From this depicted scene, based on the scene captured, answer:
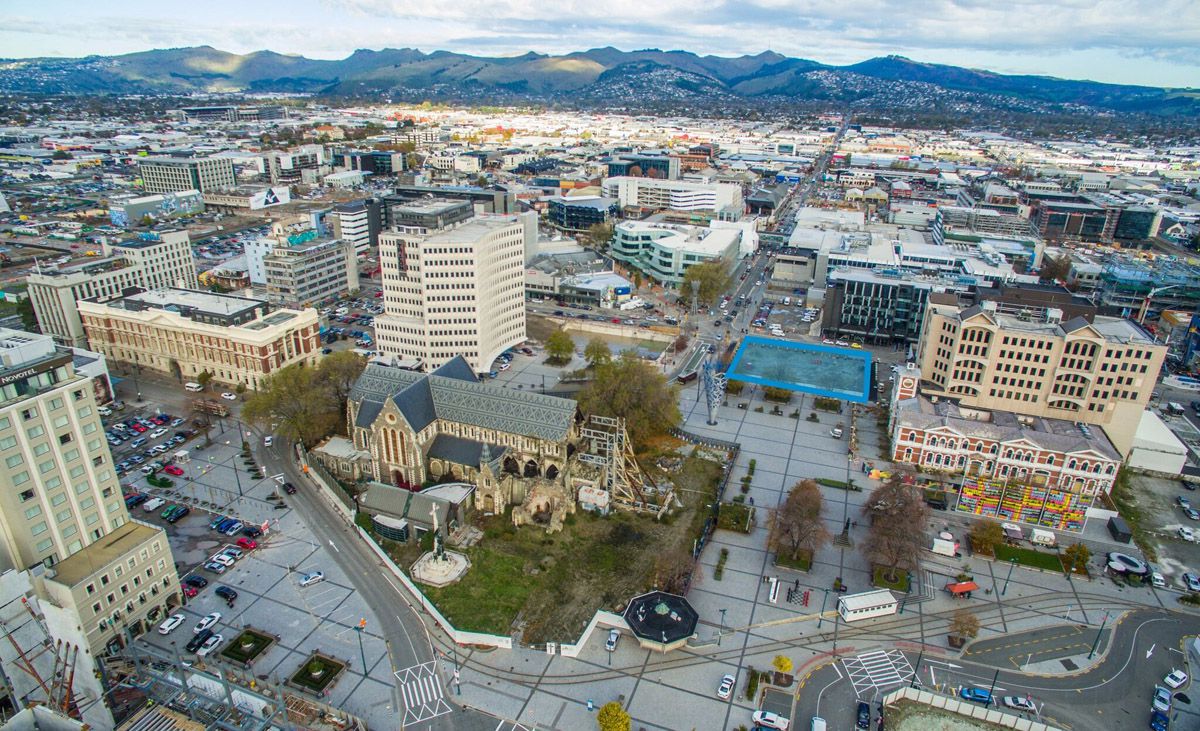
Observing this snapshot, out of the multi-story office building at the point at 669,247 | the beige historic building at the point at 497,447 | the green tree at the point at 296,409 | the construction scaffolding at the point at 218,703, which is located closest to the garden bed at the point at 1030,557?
the beige historic building at the point at 497,447

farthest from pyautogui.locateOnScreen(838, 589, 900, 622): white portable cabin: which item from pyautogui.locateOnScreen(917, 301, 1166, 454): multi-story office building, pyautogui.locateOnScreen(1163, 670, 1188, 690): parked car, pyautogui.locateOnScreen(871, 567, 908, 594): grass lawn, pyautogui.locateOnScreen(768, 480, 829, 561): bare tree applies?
pyautogui.locateOnScreen(917, 301, 1166, 454): multi-story office building

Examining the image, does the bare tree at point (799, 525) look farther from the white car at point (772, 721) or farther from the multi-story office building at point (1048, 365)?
the multi-story office building at point (1048, 365)

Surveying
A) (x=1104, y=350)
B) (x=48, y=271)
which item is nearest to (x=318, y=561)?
(x=48, y=271)

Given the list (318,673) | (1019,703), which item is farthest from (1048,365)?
(318,673)

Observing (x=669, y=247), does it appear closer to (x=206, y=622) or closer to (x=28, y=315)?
(x=206, y=622)

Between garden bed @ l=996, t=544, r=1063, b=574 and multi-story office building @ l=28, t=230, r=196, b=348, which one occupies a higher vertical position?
multi-story office building @ l=28, t=230, r=196, b=348

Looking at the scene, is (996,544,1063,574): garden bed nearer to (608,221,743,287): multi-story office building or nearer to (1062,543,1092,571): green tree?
(1062,543,1092,571): green tree
